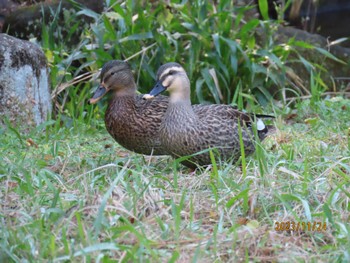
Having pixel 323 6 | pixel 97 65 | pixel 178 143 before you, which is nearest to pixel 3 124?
pixel 97 65

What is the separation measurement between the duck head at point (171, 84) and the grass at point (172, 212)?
1.78ft

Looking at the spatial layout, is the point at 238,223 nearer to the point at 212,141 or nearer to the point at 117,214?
the point at 117,214

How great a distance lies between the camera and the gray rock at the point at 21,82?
6625mm

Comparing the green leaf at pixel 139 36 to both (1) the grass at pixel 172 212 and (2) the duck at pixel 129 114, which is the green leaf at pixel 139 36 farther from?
(1) the grass at pixel 172 212

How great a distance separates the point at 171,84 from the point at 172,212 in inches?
72.2

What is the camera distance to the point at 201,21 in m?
7.88

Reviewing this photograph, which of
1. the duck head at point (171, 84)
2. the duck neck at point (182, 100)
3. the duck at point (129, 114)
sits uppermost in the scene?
the duck head at point (171, 84)

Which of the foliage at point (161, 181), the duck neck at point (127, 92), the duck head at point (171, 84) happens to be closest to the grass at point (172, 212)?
the foliage at point (161, 181)

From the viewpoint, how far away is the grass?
3.42 metres
